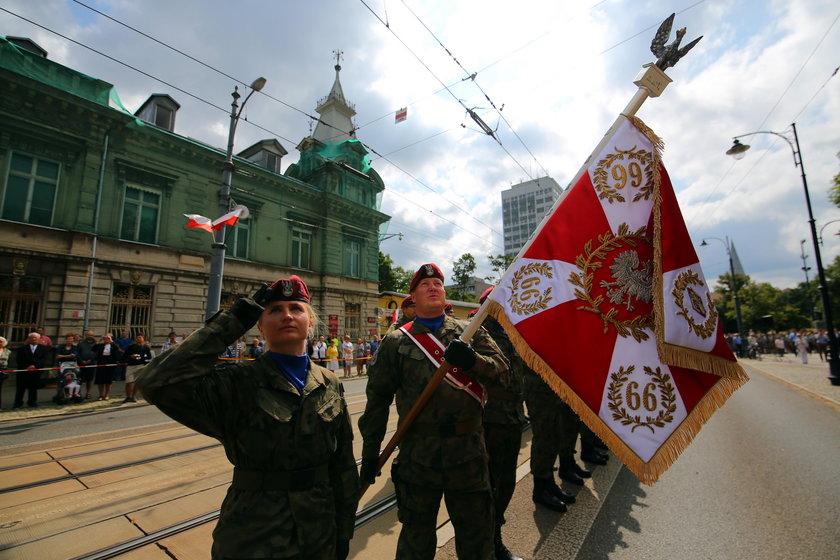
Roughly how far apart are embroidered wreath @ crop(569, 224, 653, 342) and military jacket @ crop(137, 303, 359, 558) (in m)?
1.79

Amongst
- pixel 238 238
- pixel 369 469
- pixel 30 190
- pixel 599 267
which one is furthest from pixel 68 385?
pixel 599 267

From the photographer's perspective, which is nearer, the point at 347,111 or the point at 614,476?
the point at 614,476

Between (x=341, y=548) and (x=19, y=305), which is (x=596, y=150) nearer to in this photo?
(x=341, y=548)

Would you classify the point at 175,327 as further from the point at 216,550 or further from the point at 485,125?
the point at 216,550

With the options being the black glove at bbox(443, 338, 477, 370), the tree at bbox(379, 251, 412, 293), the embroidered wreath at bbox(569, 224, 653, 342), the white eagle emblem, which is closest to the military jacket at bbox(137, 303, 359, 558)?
the black glove at bbox(443, 338, 477, 370)

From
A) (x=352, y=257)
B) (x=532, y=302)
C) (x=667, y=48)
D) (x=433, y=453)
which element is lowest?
(x=433, y=453)

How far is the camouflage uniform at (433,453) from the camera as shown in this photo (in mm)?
2338

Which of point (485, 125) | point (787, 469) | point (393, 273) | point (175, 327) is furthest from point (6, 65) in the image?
point (393, 273)

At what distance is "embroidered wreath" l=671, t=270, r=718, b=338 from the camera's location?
95.1 inches

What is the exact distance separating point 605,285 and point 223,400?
2.35m

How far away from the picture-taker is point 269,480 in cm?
167

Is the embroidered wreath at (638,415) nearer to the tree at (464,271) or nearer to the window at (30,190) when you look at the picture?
the window at (30,190)

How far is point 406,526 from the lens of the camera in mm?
2398

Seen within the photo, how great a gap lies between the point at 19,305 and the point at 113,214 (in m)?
4.44
